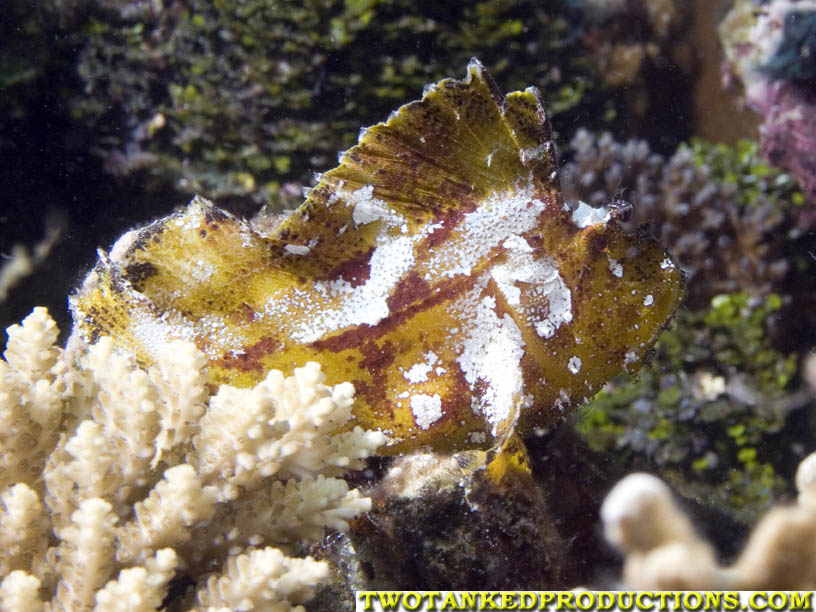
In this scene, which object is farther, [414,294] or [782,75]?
[782,75]

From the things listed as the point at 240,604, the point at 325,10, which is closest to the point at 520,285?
the point at 240,604

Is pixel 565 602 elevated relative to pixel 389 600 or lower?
lower

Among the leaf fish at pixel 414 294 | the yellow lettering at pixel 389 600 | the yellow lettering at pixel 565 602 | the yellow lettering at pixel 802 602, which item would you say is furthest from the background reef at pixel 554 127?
the yellow lettering at pixel 389 600

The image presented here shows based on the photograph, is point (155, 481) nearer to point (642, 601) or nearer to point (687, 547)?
point (642, 601)

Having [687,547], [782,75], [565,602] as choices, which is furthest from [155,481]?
[782,75]

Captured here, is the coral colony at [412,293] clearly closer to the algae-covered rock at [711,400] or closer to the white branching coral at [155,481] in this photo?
the white branching coral at [155,481]

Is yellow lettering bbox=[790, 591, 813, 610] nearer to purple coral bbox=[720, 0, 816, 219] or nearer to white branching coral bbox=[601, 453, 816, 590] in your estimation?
white branching coral bbox=[601, 453, 816, 590]

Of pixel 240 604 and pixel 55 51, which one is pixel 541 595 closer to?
pixel 240 604
